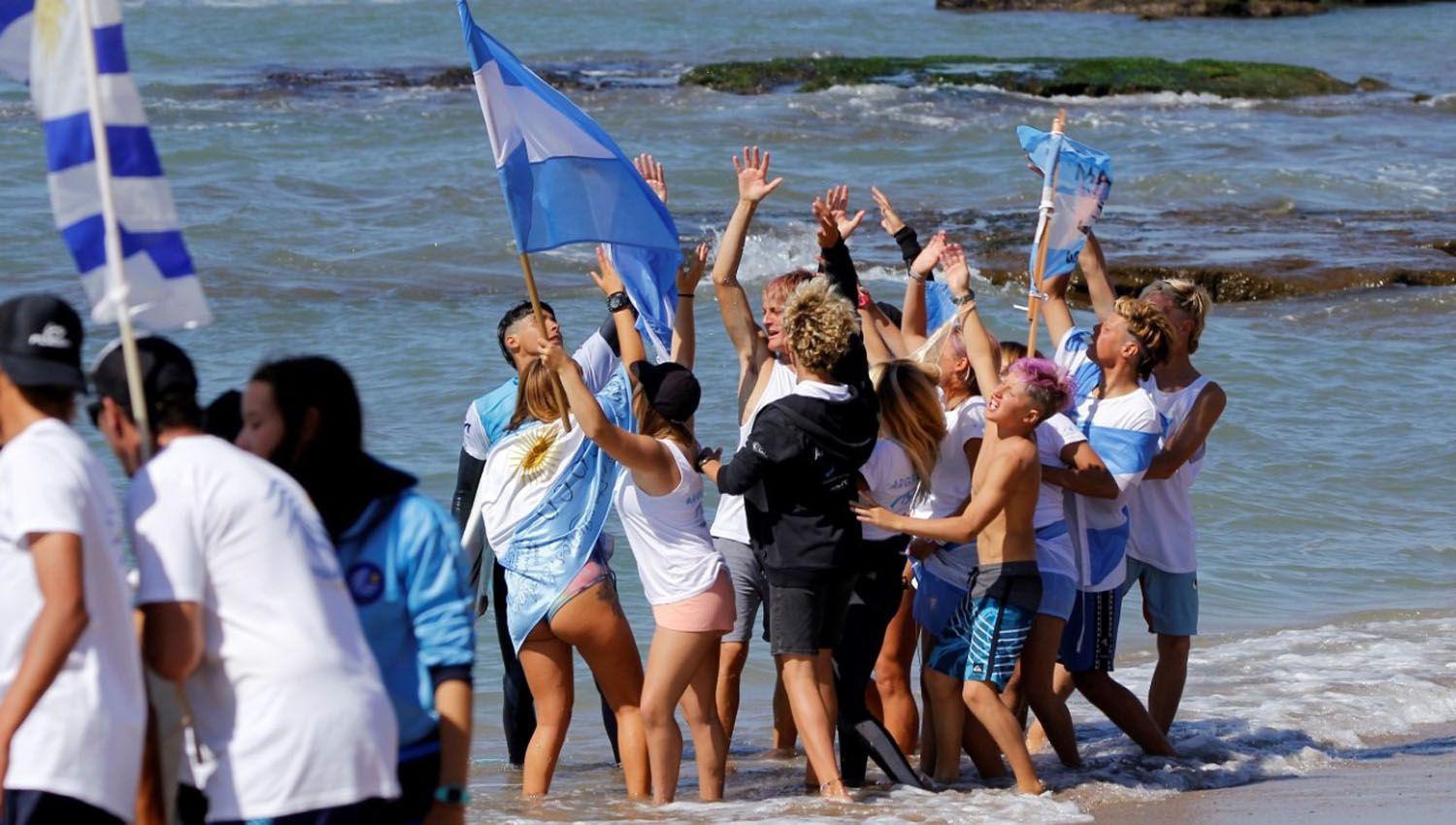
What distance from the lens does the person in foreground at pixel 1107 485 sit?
21.1ft

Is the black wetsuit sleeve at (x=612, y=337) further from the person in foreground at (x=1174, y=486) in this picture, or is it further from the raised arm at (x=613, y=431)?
the person in foreground at (x=1174, y=486)

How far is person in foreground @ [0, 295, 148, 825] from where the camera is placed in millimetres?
3307

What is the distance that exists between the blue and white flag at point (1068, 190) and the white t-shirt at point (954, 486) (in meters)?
0.98

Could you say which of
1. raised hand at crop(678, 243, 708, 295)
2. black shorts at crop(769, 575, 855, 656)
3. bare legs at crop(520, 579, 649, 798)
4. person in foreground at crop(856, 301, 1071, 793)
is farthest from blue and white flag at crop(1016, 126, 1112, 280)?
bare legs at crop(520, 579, 649, 798)

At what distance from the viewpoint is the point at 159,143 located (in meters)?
27.6

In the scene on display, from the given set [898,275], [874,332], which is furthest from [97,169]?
[898,275]

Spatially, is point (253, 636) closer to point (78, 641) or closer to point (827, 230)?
point (78, 641)

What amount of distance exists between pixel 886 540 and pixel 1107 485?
29.4 inches

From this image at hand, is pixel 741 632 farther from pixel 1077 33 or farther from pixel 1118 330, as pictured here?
pixel 1077 33

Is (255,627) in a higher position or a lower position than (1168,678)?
higher

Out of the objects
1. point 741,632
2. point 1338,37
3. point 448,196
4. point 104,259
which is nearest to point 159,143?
point 448,196

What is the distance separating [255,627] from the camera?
3416 millimetres

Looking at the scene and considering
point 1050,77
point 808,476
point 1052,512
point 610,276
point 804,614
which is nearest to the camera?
point 808,476

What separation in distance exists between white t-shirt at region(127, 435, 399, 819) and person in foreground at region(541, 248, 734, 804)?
2376 mm
